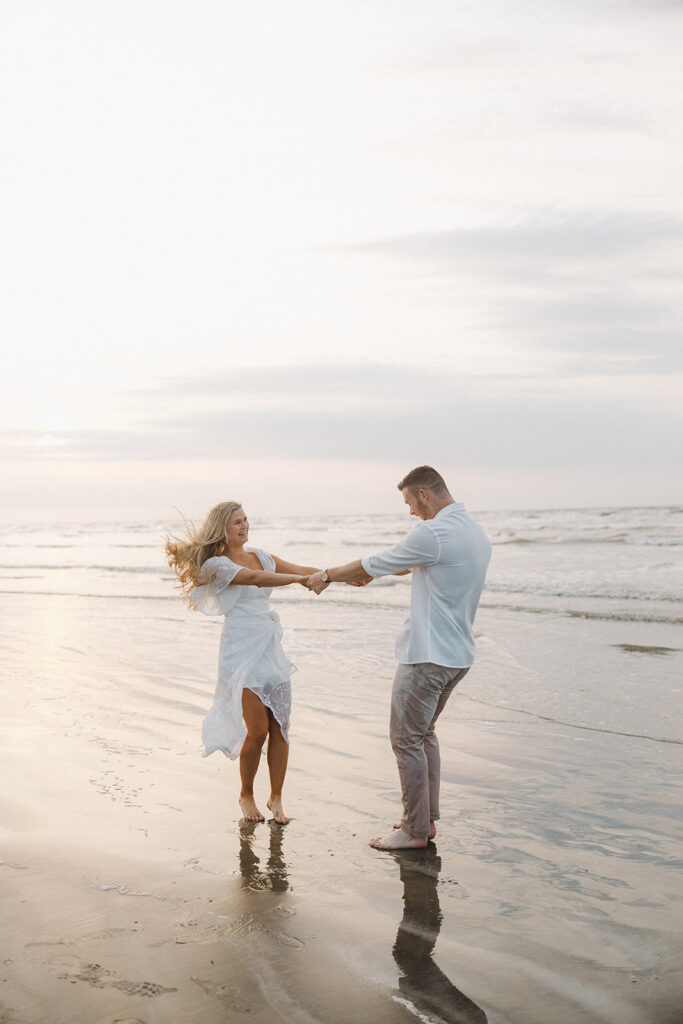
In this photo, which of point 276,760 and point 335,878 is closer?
point 335,878

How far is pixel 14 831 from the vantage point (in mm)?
5105

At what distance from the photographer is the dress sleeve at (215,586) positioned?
5555 mm

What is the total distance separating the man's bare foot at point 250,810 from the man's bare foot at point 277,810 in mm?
78

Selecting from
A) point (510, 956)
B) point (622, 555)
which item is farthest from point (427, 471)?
point (622, 555)

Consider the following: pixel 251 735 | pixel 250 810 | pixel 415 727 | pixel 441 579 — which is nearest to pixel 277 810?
pixel 250 810

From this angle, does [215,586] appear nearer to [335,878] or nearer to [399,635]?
[399,635]

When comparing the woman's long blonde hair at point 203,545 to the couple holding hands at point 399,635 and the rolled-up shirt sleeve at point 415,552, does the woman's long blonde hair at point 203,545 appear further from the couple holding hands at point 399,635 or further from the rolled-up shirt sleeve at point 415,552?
the rolled-up shirt sleeve at point 415,552

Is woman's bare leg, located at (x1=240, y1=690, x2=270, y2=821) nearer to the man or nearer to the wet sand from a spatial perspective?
the wet sand

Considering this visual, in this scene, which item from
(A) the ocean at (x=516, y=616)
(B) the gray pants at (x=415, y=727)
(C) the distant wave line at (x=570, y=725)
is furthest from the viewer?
(A) the ocean at (x=516, y=616)

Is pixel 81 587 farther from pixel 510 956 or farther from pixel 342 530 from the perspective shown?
pixel 342 530

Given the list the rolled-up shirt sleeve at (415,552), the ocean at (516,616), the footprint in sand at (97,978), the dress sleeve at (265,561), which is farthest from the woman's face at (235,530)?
the ocean at (516,616)

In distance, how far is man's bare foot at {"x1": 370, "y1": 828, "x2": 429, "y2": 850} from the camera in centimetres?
505

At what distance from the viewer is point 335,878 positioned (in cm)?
464

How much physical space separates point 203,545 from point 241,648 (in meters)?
0.70
